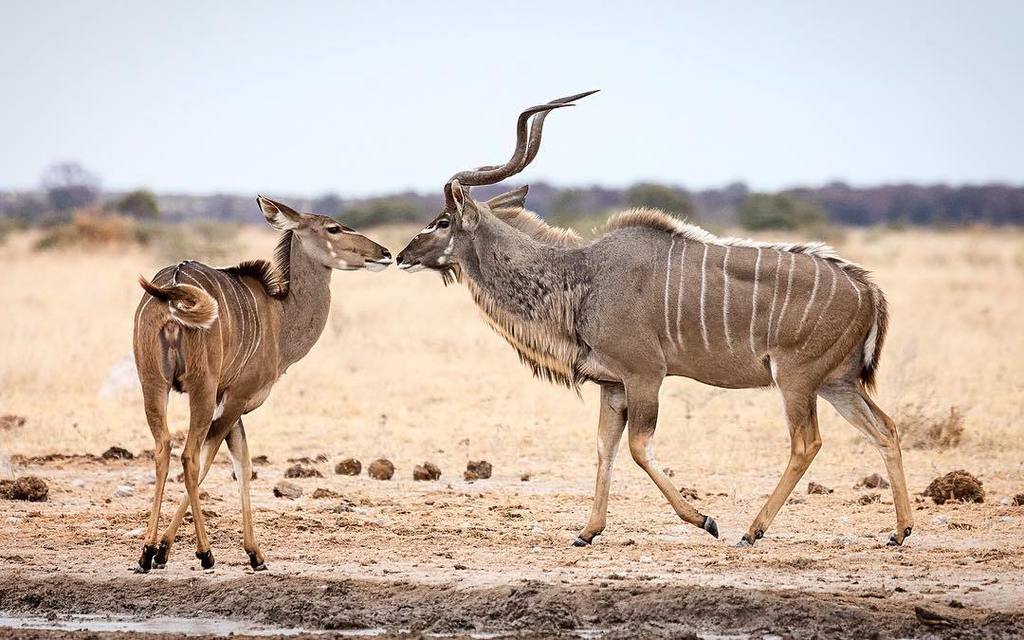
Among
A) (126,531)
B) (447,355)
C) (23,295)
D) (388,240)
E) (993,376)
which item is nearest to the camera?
(126,531)

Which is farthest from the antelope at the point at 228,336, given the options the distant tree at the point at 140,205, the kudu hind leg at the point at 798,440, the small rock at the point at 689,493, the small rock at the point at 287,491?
the distant tree at the point at 140,205

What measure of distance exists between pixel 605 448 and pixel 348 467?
249 centimetres

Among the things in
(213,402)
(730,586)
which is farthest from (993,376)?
(213,402)

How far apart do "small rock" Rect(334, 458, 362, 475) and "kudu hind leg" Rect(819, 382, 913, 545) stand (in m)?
3.43

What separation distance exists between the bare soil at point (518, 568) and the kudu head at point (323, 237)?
1.53 m

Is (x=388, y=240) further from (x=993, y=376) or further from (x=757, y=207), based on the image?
(x=993, y=376)

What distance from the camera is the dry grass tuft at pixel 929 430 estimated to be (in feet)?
36.8

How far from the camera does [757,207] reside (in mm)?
49750

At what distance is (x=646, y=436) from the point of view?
26.5 ft

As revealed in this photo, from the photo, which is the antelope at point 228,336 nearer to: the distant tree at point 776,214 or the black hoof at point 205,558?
the black hoof at point 205,558

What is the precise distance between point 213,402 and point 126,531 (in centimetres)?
160

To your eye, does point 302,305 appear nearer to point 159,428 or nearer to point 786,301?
point 159,428

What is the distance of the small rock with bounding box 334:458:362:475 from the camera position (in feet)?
33.1

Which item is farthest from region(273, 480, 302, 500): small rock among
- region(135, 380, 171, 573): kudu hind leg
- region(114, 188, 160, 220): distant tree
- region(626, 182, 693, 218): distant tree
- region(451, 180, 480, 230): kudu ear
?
region(114, 188, 160, 220): distant tree
